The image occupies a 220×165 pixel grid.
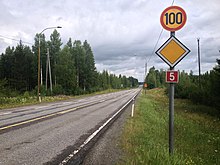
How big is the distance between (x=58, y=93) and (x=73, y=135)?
36.7 meters

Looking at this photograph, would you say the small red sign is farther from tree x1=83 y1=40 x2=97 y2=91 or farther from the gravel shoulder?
tree x1=83 y1=40 x2=97 y2=91

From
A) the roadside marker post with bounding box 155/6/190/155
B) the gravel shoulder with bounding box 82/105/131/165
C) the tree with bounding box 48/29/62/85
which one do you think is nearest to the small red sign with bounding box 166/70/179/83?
the roadside marker post with bounding box 155/6/190/155

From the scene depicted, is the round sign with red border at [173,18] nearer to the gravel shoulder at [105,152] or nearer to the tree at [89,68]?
the gravel shoulder at [105,152]

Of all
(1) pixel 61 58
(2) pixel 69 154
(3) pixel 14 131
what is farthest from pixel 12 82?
(2) pixel 69 154

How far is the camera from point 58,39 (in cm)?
6075

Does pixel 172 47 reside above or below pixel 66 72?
below

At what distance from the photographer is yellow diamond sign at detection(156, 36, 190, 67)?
512cm

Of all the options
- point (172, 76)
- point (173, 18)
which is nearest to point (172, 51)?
point (172, 76)

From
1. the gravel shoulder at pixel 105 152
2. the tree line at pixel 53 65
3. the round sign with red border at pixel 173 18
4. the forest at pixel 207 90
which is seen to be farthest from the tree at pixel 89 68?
the round sign with red border at pixel 173 18

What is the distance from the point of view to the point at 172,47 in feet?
17.0

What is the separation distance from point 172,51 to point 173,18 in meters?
0.81

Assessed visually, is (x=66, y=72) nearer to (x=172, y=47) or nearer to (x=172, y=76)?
(x=172, y=47)

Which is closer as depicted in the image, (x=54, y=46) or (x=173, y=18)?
(x=173, y=18)

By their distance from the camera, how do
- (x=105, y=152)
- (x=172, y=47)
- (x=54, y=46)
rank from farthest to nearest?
(x=54, y=46) → (x=105, y=152) → (x=172, y=47)
